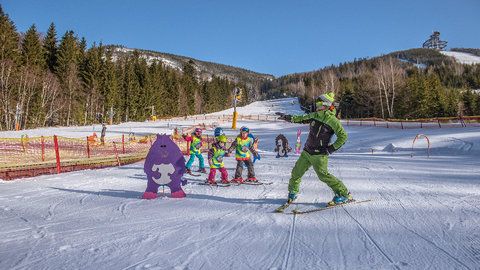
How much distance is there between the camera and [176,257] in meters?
2.94

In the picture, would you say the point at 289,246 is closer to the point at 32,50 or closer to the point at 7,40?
the point at 7,40

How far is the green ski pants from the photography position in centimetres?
458

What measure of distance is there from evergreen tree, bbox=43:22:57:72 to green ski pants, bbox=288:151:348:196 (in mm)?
48890

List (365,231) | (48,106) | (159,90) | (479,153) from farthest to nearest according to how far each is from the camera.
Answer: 1. (159,90)
2. (48,106)
3. (479,153)
4. (365,231)

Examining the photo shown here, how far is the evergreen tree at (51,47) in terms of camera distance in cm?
4247

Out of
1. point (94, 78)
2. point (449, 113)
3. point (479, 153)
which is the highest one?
point (94, 78)

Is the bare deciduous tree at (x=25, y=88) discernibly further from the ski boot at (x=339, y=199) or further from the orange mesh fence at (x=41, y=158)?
the ski boot at (x=339, y=199)

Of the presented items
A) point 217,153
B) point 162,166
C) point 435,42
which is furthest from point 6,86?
point 435,42

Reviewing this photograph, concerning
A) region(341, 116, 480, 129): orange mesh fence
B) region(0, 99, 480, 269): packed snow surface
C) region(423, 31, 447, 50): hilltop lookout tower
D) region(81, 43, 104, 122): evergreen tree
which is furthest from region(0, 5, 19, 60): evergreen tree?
region(423, 31, 447, 50): hilltop lookout tower

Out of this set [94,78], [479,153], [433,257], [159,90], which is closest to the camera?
[433,257]

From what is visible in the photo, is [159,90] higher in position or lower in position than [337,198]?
higher

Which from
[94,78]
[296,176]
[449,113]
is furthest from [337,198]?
[449,113]

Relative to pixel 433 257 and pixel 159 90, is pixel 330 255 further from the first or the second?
pixel 159 90

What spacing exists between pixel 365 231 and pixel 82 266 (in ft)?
11.5
